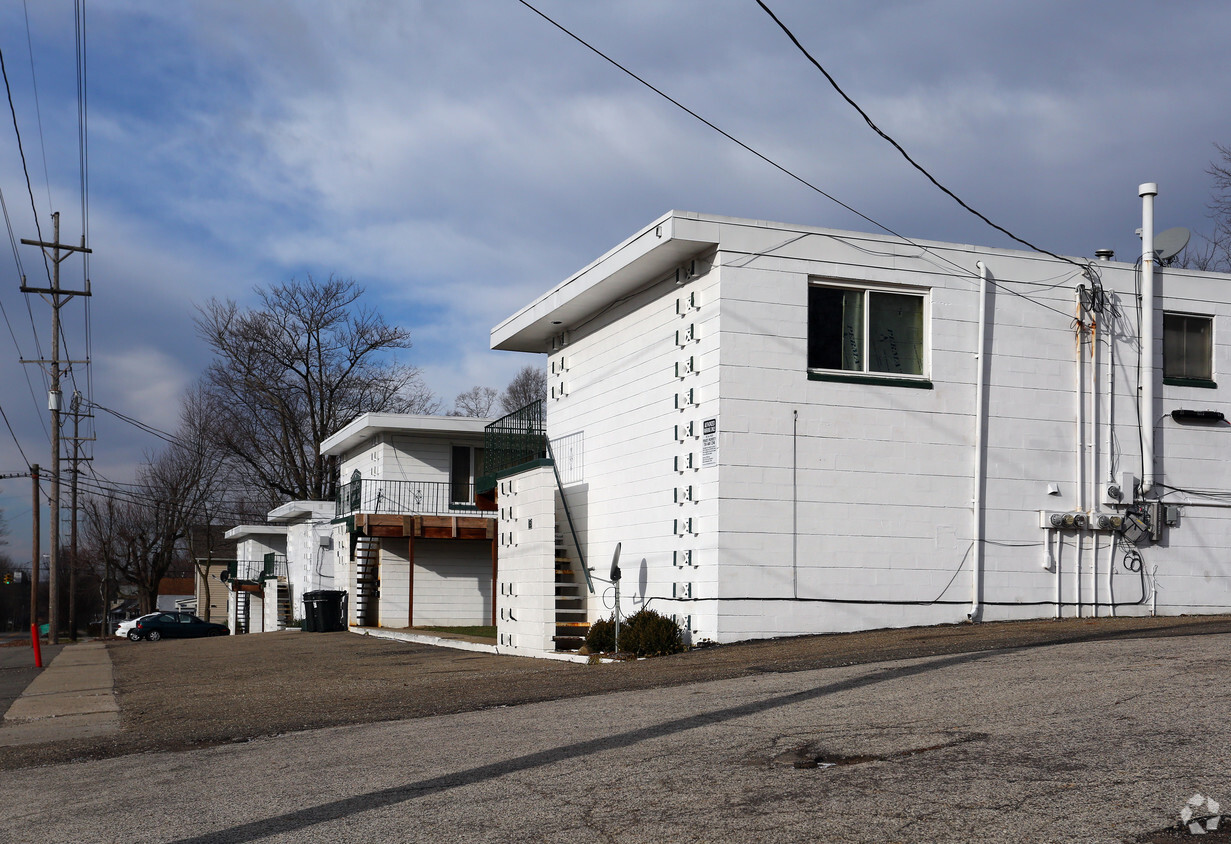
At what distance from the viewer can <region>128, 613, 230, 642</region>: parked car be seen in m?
44.2

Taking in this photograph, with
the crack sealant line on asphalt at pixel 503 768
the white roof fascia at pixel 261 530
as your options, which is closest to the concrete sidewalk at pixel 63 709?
the crack sealant line on asphalt at pixel 503 768

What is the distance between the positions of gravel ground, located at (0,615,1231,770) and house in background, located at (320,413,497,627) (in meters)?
11.5

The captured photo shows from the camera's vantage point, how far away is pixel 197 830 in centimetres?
599

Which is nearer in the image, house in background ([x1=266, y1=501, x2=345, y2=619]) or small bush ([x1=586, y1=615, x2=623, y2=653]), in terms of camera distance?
small bush ([x1=586, y1=615, x2=623, y2=653])

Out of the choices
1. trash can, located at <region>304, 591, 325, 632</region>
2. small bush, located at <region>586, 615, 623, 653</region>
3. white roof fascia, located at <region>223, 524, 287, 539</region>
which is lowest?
trash can, located at <region>304, 591, 325, 632</region>

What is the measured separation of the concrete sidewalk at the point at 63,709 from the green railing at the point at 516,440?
812cm

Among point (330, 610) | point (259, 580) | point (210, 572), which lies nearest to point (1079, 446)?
point (330, 610)

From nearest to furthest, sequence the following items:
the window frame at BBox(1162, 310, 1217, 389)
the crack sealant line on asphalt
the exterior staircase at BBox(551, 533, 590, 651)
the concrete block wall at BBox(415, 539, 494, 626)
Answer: the crack sealant line on asphalt
the window frame at BBox(1162, 310, 1217, 389)
the exterior staircase at BBox(551, 533, 590, 651)
the concrete block wall at BBox(415, 539, 494, 626)

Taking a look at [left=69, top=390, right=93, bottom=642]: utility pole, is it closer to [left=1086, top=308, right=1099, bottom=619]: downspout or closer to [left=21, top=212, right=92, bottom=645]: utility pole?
[left=21, top=212, right=92, bottom=645]: utility pole

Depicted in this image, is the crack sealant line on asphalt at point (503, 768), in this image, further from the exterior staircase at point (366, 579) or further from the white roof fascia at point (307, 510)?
the white roof fascia at point (307, 510)

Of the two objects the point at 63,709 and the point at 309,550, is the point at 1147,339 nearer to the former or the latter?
the point at 63,709

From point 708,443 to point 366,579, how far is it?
18.0 m

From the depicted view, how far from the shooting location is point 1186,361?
58.2 ft

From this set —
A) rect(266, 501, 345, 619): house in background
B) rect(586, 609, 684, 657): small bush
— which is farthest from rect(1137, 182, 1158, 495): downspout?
rect(266, 501, 345, 619): house in background
